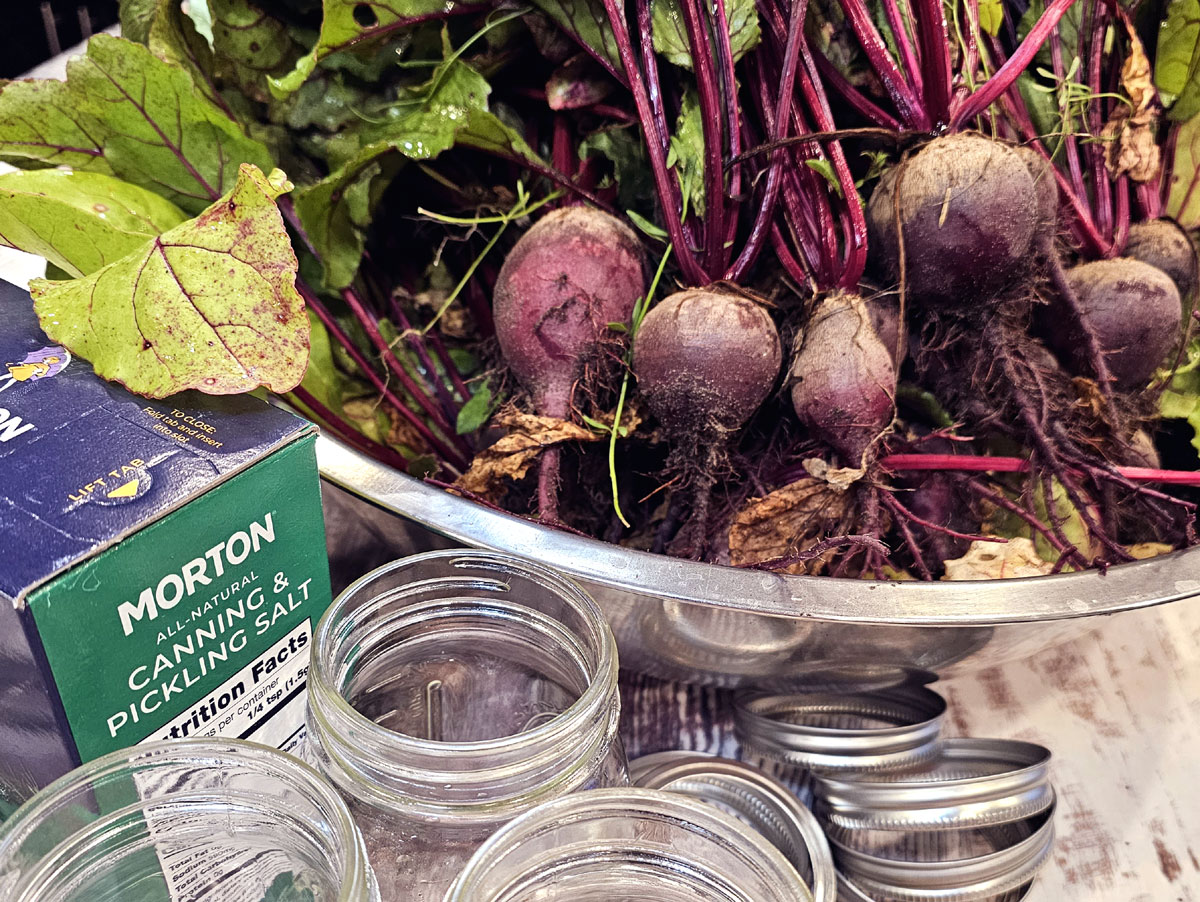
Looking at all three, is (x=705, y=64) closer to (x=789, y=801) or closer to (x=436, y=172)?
(x=436, y=172)

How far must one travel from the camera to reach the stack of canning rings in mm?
559

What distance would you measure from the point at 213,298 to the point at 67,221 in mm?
147

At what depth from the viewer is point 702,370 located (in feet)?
2.19

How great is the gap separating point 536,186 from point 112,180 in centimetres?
33

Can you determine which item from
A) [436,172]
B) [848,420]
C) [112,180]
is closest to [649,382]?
[848,420]

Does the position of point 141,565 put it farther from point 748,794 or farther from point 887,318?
point 887,318

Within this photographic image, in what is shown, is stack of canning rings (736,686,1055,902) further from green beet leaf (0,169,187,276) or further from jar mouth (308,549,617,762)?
green beet leaf (0,169,187,276)

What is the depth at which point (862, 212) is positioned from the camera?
0.70m

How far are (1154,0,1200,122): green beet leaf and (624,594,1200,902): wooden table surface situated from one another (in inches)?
18.5

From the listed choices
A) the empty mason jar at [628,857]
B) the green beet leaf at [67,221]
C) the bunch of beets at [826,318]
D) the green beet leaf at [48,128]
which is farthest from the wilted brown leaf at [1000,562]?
the green beet leaf at [48,128]

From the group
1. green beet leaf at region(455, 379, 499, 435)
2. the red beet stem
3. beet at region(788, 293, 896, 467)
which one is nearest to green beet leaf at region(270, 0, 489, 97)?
green beet leaf at region(455, 379, 499, 435)

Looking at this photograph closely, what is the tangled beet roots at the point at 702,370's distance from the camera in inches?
26.4

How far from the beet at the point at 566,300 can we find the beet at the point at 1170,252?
0.44 metres

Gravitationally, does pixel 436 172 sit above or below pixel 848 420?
above
